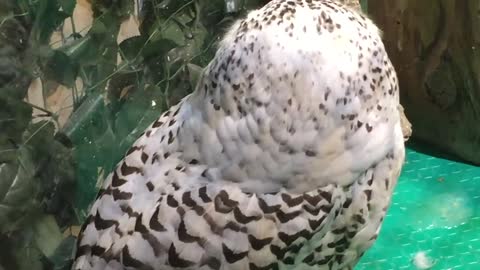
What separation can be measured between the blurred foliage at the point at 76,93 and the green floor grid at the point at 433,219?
565 millimetres

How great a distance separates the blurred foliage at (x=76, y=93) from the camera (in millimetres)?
1285

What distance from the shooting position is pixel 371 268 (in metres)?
1.65

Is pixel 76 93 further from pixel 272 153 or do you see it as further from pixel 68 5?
pixel 272 153

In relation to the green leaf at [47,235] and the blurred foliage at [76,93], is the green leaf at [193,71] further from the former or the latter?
the green leaf at [47,235]

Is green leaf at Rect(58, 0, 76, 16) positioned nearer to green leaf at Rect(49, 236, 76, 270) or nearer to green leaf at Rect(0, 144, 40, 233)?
green leaf at Rect(0, 144, 40, 233)

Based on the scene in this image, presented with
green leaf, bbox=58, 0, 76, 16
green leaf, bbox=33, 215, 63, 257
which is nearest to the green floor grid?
green leaf, bbox=33, 215, 63, 257

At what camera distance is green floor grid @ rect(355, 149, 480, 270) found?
5.46 feet

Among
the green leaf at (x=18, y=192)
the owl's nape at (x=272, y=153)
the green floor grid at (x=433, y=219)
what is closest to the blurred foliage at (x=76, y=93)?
the green leaf at (x=18, y=192)

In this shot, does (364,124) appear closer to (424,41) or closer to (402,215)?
(402,215)

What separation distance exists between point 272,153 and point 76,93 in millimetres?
558

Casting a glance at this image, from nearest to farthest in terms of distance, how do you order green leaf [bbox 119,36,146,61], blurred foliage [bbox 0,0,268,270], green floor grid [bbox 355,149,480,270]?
blurred foliage [bbox 0,0,268,270], green leaf [bbox 119,36,146,61], green floor grid [bbox 355,149,480,270]

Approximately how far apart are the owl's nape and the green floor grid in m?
0.68

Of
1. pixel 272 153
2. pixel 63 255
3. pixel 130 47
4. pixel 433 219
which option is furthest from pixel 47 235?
pixel 433 219

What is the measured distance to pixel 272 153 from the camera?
959 mm
